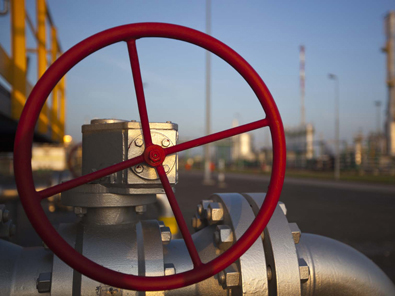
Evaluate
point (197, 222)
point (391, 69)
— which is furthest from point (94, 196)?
point (391, 69)

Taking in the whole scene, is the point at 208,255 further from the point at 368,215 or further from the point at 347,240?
the point at 368,215

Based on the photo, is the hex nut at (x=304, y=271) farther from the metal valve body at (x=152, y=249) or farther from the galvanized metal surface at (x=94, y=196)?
the galvanized metal surface at (x=94, y=196)

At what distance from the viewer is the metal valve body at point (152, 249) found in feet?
2.76

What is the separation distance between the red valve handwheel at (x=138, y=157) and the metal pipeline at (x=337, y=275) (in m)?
0.38

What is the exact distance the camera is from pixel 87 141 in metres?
0.95

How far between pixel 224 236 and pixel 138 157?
36 cm

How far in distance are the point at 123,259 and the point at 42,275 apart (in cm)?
20

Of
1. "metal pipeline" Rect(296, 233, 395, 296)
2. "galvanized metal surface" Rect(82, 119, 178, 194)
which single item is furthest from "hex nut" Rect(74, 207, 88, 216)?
"metal pipeline" Rect(296, 233, 395, 296)

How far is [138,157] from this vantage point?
2.46 feet

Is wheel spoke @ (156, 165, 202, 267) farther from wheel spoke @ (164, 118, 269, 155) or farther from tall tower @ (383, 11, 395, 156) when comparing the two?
tall tower @ (383, 11, 395, 156)

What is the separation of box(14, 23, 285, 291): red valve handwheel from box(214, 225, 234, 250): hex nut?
22cm

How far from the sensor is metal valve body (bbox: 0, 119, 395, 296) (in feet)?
2.76

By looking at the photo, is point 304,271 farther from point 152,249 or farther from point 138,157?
point 138,157

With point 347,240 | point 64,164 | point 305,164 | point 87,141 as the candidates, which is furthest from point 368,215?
point 305,164
